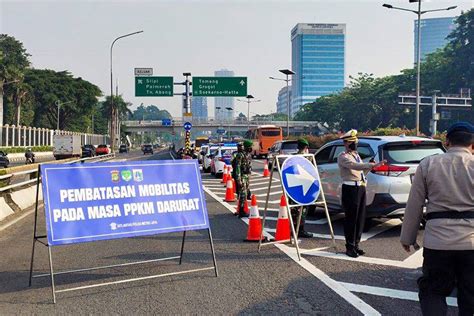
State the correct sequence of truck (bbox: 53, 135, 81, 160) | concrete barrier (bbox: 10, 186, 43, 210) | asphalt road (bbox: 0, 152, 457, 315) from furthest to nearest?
truck (bbox: 53, 135, 81, 160), concrete barrier (bbox: 10, 186, 43, 210), asphalt road (bbox: 0, 152, 457, 315)

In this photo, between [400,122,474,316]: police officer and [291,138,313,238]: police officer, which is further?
[291,138,313,238]: police officer

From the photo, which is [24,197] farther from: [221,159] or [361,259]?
[221,159]

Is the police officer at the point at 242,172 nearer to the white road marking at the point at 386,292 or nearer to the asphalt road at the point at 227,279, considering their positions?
the asphalt road at the point at 227,279

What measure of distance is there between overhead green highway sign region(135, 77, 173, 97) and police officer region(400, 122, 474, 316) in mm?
41967

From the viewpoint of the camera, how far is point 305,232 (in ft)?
30.1

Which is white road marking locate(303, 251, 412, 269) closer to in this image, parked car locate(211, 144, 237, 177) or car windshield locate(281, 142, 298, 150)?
parked car locate(211, 144, 237, 177)

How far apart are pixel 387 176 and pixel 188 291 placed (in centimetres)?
453

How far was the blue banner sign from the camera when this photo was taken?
5.91 m

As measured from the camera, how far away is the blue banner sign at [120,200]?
19.4ft

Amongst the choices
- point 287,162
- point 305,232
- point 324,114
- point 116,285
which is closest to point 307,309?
point 116,285

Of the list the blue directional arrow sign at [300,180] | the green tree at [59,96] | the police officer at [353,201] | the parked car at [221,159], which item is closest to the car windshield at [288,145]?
the parked car at [221,159]

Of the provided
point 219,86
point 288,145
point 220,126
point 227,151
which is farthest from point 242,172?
point 220,126

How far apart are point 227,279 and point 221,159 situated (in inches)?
688

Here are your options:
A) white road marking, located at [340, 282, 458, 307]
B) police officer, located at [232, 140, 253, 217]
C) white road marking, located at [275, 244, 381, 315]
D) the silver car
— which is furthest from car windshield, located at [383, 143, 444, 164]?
white road marking, located at [340, 282, 458, 307]
